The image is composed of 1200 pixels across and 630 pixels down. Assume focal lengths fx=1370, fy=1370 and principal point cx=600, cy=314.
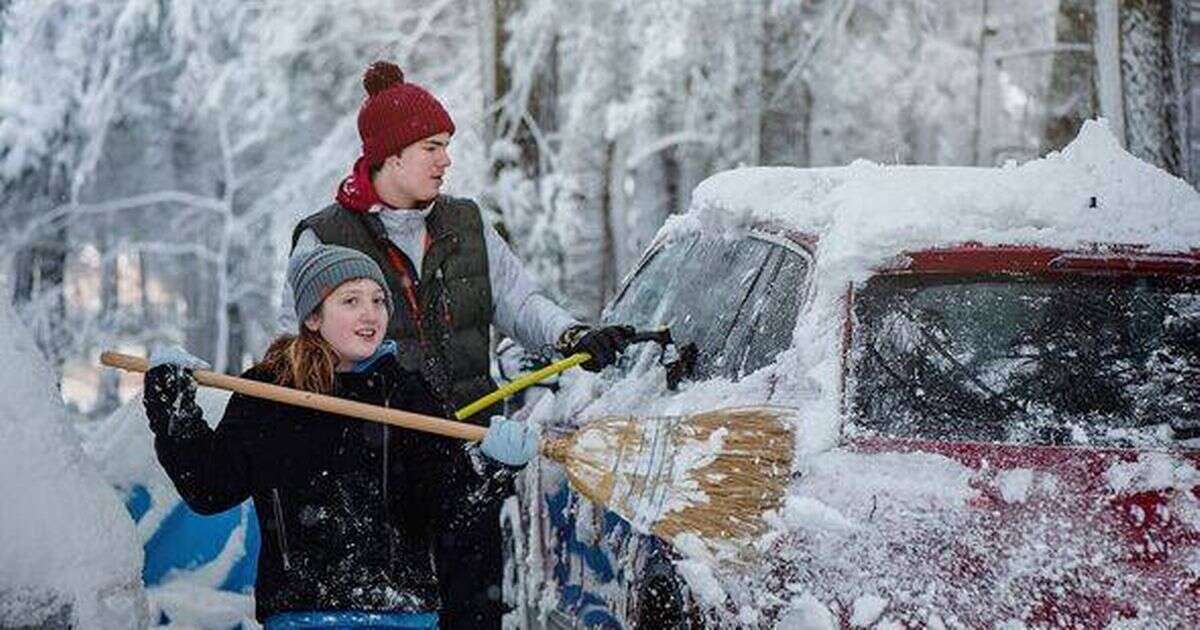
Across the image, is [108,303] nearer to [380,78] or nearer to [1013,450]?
[380,78]

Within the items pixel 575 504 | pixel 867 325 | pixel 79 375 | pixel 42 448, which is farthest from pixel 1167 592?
pixel 79 375

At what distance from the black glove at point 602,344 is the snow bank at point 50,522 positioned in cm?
143

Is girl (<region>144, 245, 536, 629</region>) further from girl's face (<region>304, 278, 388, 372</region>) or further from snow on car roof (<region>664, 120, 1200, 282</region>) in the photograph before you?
snow on car roof (<region>664, 120, 1200, 282</region>)

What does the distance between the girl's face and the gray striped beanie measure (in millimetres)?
17

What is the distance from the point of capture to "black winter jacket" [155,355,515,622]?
3.00 metres

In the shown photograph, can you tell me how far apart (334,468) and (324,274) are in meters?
0.45

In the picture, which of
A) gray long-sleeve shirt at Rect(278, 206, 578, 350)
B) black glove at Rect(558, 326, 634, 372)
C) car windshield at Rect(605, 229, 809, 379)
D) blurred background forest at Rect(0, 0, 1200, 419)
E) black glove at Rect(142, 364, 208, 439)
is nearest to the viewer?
black glove at Rect(142, 364, 208, 439)

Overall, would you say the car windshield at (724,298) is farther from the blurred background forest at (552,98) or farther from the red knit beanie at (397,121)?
the blurred background forest at (552,98)

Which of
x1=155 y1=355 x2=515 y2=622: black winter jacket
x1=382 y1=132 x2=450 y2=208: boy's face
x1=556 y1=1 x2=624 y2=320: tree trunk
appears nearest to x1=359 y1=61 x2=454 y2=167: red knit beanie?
x1=382 y1=132 x2=450 y2=208: boy's face

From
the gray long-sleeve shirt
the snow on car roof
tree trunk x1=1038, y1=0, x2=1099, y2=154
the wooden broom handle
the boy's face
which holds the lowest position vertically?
the wooden broom handle

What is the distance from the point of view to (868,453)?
2.94 meters

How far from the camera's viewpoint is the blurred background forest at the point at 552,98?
10.7 meters

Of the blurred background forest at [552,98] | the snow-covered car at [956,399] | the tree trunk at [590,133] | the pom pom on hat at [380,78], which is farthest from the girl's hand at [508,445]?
the tree trunk at [590,133]

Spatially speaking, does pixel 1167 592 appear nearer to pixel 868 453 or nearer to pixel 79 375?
pixel 868 453
